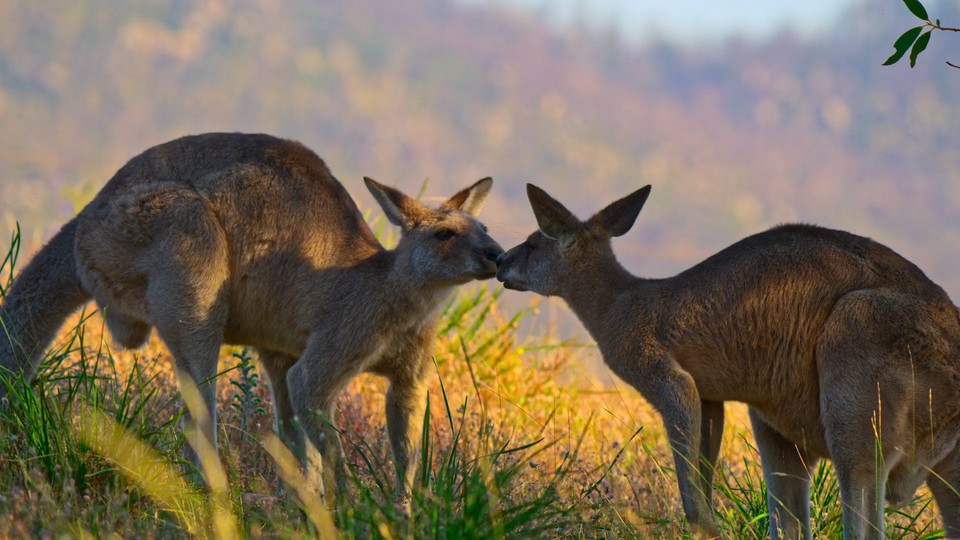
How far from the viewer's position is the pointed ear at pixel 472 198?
7.50 metres

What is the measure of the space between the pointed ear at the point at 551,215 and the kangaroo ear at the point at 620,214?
12cm

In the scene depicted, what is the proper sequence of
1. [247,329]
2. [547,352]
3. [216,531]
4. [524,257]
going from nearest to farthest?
[216,531] < [524,257] < [247,329] < [547,352]

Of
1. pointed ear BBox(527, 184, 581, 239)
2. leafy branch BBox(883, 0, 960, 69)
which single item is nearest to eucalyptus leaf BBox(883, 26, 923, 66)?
leafy branch BBox(883, 0, 960, 69)

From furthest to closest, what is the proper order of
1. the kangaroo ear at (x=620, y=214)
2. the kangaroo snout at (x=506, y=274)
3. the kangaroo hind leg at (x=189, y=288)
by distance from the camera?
1. the kangaroo hind leg at (x=189, y=288)
2. the kangaroo snout at (x=506, y=274)
3. the kangaroo ear at (x=620, y=214)

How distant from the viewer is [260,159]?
7051mm

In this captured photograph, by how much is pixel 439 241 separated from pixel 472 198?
842 millimetres

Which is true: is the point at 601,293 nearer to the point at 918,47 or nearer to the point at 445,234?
the point at 445,234

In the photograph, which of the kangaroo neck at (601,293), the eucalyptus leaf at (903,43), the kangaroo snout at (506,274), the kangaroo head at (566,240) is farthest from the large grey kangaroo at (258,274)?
the eucalyptus leaf at (903,43)

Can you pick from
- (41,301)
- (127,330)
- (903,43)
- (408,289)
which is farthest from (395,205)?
(903,43)

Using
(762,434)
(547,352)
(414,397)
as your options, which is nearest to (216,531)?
(414,397)

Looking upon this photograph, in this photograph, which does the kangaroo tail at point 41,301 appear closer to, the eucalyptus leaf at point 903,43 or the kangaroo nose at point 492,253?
the kangaroo nose at point 492,253

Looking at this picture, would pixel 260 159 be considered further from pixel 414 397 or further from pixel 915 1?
pixel 915 1

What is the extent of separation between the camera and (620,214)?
6211 mm

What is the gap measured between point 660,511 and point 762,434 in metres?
0.73
